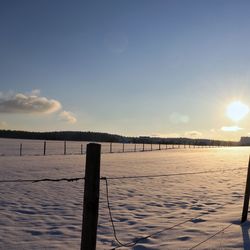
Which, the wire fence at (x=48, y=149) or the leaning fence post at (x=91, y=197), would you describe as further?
the wire fence at (x=48, y=149)

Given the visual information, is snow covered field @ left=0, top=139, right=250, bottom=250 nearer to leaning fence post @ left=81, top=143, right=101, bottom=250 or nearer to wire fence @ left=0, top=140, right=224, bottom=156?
leaning fence post @ left=81, top=143, right=101, bottom=250

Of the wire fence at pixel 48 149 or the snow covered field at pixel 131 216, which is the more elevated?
the wire fence at pixel 48 149

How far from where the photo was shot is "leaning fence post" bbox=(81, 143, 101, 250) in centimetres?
442

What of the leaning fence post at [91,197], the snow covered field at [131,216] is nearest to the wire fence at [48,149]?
the snow covered field at [131,216]

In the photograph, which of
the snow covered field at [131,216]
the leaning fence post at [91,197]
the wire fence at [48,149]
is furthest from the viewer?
the wire fence at [48,149]

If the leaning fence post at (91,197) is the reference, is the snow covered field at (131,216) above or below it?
below

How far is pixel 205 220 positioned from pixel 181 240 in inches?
67.9

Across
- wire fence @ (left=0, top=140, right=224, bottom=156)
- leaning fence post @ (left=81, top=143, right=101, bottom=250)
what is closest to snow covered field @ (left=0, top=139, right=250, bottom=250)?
leaning fence post @ (left=81, top=143, right=101, bottom=250)

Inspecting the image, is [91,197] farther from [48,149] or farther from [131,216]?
[48,149]

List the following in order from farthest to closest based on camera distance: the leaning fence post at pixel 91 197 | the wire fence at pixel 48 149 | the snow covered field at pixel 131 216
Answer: the wire fence at pixel 48 149
the snow covered field at pixel 131 216
the leaning fence post at pixel 91 197

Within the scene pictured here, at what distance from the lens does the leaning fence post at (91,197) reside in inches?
174

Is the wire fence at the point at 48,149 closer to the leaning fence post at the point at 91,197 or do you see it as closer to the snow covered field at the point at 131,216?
the snow covered field at the point at 131,216

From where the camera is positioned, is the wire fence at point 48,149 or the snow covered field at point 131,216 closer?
the snow covered field at point 131,216

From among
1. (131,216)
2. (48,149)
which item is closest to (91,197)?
(131,216)
